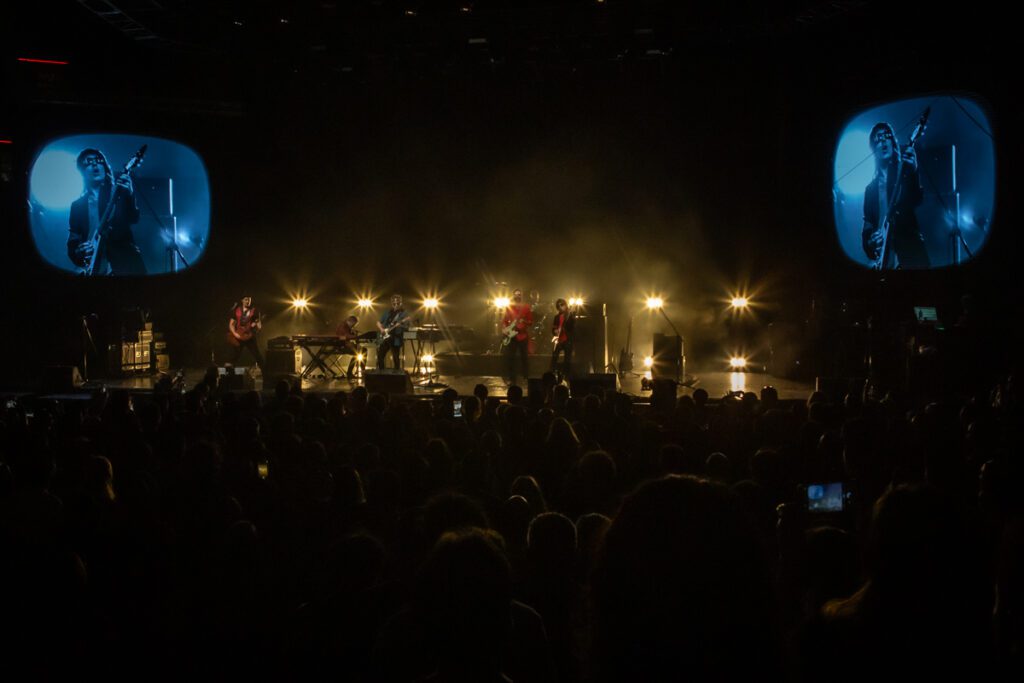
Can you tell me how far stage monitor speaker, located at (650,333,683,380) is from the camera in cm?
1612

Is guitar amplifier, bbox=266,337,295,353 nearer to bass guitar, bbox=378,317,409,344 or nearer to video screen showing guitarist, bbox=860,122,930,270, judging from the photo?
bass guitar, bbox=378,317,409,344

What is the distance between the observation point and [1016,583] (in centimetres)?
258

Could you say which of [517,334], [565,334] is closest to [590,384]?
[565,334]

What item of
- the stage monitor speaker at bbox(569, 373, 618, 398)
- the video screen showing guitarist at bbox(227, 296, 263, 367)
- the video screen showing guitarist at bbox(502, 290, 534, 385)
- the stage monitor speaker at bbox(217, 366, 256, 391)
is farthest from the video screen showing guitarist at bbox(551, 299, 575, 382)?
the video screen showing guitarist at bbox(227, 296, 263, 367)

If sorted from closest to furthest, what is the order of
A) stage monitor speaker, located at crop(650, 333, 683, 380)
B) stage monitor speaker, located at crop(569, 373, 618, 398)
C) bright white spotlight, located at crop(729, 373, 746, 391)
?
stage monitor speaker, located at crop(569, 373, 618, 398), bright white spotlight, located at crop(729, 373, 746, 391), stage monitor speaker, located at crop(650, 333, 683, 380)

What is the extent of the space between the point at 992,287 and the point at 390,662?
16328 millimetres

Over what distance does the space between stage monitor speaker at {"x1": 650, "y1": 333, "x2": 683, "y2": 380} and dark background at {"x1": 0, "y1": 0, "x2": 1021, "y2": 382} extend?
311cm

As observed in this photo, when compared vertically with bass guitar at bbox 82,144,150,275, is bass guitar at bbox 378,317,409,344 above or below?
below

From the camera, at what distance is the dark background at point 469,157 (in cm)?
1712

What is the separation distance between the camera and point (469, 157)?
20.9m

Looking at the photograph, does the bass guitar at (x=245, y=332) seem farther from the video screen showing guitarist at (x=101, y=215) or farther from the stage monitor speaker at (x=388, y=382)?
the video screen showing guitarist at (x=101, y=215)

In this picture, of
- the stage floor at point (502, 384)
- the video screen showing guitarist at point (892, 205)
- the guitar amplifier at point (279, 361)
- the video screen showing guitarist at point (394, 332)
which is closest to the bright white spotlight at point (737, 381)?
the stage floor at point (502, 384)

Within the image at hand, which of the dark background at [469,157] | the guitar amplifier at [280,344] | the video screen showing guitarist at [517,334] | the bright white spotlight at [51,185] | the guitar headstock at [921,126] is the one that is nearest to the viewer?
the guitar headstock at [921,126]

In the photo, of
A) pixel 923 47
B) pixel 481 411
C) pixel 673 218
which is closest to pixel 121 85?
pixel 673 218
